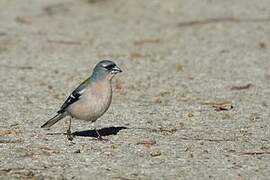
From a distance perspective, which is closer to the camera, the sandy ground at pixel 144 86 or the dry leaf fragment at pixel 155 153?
the sandy ground at pixel 144 86

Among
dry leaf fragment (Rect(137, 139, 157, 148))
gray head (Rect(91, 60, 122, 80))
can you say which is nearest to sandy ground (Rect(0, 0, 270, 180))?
dry leaf fragment (Rect(137, 139, 157, 148))

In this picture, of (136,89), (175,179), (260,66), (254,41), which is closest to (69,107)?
(175,179)

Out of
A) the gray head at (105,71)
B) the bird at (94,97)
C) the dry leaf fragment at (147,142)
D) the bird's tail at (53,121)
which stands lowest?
the dry leaf fragment at (147,142)

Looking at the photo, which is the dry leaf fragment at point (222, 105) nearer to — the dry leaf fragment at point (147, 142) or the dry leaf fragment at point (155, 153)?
the dry leaf fragment at point (147, 142)

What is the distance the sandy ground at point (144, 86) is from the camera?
7898mm

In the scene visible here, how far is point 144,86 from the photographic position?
12.4 m

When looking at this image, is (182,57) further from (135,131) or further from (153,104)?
(135,131)

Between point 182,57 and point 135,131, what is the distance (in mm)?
5397

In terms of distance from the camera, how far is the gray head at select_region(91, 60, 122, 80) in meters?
8.88

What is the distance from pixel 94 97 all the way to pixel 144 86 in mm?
3780

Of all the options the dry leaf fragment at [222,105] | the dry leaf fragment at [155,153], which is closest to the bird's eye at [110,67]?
the dry leaf fragment at [155,153]

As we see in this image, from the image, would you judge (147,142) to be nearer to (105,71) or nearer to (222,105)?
(105,71)

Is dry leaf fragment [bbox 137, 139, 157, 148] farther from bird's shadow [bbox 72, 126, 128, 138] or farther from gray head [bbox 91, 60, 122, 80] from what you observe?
gray head [bbox 91, 60, 122, 80]

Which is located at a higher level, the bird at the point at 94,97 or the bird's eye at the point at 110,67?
the bird's eye at the point at 110,67
